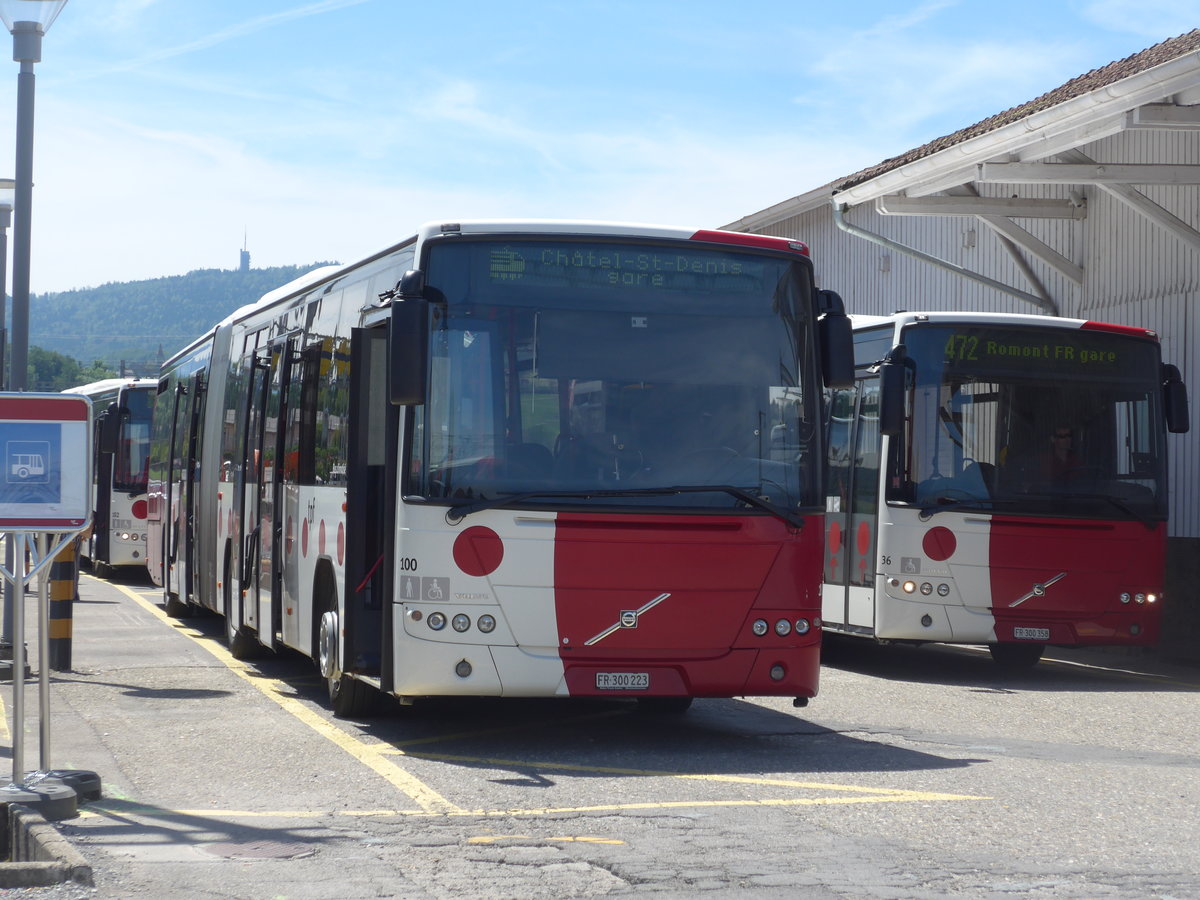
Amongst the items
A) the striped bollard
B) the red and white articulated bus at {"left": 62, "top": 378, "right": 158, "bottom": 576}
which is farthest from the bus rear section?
the red and white articulated bus at {"left": 62, "top": 378, "right": 158, "bottom": 576}

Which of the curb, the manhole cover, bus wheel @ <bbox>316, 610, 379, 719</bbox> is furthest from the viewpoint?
bus wheel @ <bbox>316, 610, 379, 719</bbox>

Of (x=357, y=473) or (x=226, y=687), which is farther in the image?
(x=226, y=687)

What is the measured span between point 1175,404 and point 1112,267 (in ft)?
21.6

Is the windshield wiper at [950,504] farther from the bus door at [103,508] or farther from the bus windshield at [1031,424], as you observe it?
the bus door at [103,508]

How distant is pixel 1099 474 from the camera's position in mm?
14250

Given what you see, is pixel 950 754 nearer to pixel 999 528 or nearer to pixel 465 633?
pixel 465 633

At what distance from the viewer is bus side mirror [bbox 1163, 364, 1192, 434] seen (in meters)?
14.3

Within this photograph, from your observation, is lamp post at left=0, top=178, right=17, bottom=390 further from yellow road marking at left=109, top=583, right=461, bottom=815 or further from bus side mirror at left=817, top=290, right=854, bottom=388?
bus side mirror at left=817, top=290, right=854, bottom=388

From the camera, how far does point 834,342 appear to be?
9.72 m

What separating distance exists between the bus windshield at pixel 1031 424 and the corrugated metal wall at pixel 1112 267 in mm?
4401

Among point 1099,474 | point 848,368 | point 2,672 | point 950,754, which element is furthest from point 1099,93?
point 2,672

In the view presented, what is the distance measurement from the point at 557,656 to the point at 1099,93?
8.82m

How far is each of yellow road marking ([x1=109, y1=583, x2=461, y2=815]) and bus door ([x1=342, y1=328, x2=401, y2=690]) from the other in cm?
45

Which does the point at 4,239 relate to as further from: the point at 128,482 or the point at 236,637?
the point at 236,637
